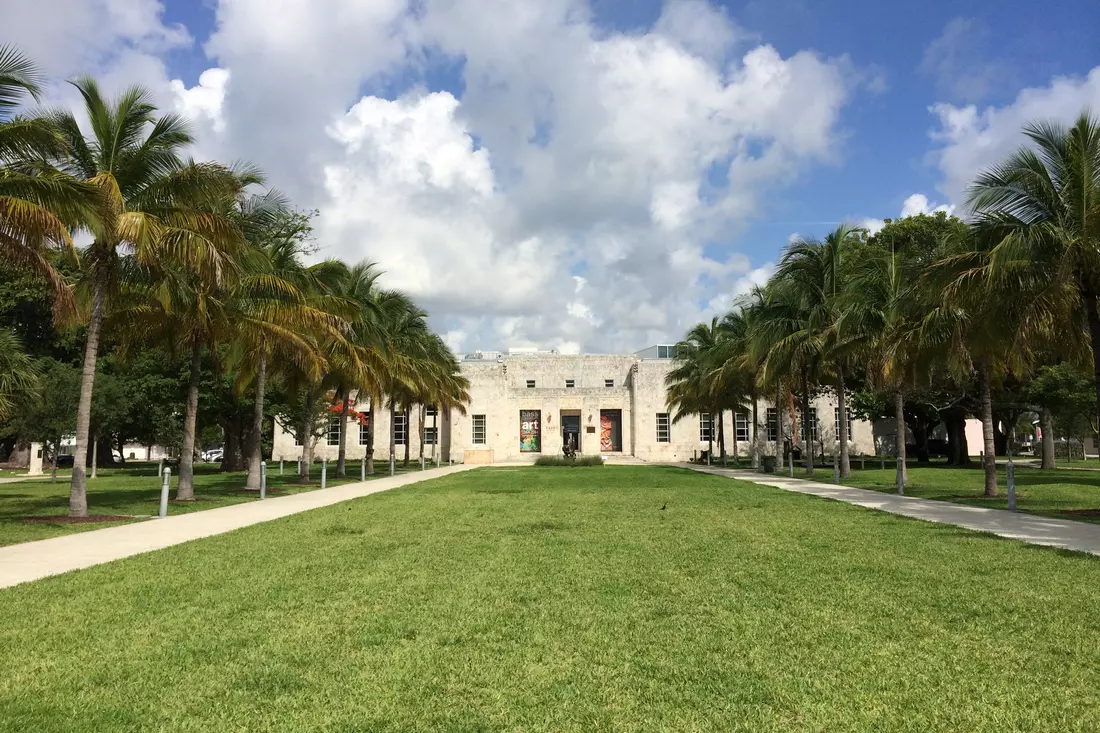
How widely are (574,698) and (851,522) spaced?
36.7ft

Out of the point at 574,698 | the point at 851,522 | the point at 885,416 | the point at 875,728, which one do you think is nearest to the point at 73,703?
the point at 574,698

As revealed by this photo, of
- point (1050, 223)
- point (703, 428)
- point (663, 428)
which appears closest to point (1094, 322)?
point (1050, 223)

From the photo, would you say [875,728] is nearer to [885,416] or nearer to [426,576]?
[426,576]

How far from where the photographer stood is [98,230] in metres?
14.1

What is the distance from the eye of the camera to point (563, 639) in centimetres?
597

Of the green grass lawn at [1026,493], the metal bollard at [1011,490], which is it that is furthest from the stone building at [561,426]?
the metal bollard at [1011,490]

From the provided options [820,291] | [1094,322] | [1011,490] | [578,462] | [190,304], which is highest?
[820,291]

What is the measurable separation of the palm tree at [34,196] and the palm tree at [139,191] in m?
1.76

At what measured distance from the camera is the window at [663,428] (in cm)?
6288

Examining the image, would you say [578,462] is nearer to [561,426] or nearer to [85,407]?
[561,426]

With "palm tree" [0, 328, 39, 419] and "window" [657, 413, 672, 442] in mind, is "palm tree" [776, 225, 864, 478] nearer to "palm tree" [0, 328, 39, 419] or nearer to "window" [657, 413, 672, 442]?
"palm tree" [0, 328, 39, 419]

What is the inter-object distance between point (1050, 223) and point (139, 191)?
17925mm

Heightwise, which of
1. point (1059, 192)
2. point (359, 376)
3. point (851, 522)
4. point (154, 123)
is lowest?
point (851, 522)

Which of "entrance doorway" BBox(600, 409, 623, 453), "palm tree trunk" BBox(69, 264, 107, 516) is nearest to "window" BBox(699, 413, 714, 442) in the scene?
"entrance doorway" BBox(600, 409, 623, 453)
